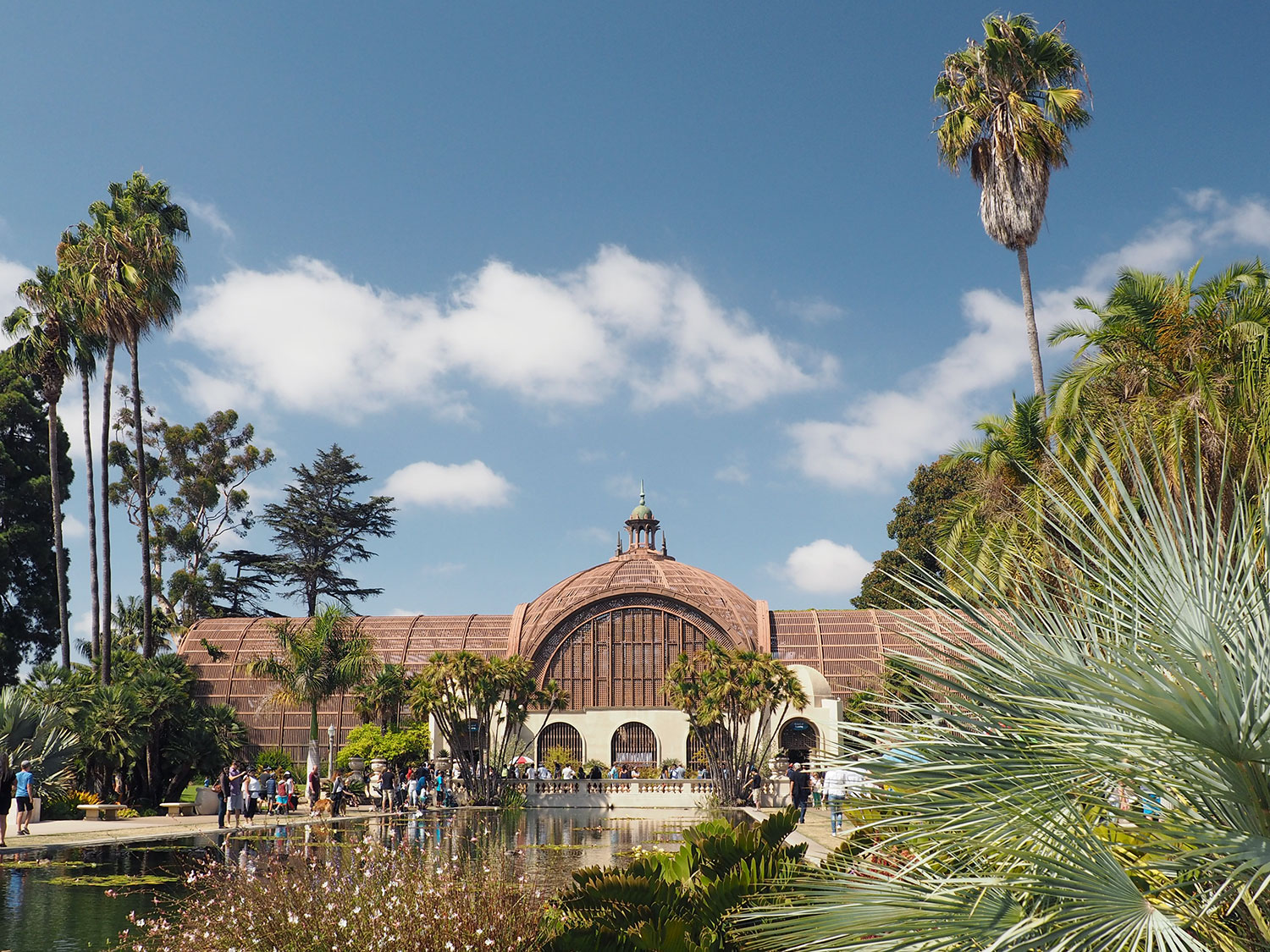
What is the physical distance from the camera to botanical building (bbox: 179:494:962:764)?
158 ft

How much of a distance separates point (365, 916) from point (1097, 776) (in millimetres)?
5020

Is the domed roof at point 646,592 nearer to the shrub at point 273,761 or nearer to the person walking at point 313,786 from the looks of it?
the shrub at point 273,761

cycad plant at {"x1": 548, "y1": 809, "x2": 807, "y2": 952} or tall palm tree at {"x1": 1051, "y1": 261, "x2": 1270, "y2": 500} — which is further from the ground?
tall palm tree at {"x1": 1051, "y1": 261, "x2": 1270, "y2": 500}

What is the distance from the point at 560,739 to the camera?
48500 mm

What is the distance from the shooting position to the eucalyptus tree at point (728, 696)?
1449 inches

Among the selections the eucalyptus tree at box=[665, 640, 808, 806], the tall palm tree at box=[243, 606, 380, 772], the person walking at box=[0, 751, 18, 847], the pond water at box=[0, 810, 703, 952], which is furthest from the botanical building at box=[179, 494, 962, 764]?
the person walking at box=[0, 751, 18, 847]

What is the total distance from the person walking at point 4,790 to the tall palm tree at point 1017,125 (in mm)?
24512

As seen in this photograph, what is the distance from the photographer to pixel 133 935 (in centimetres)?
920

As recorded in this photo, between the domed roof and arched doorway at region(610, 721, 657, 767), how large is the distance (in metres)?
5.77

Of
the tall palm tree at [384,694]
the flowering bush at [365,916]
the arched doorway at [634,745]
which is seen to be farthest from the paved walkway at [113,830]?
the arched doorway at [634,745]

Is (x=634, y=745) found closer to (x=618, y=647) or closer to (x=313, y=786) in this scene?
(x=618, y=647)

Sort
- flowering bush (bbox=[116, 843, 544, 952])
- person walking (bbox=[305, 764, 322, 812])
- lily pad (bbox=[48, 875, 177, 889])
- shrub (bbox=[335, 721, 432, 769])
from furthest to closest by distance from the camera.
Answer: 1. shrub (bbox=[335, 721, 432, 769])
2. person walking (bbox=[305, 764, 322, 812])
3. lily pad (bbox=[48, 875, 177, 889])
4. flowering bush (bbox=[116, 843, 544, 952])

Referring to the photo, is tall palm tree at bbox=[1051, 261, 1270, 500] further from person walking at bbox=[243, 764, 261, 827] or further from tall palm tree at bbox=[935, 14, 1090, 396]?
person walking at bbox=[243, 764, 261, 827]

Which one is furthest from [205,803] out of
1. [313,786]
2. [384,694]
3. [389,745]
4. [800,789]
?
[800,789]
